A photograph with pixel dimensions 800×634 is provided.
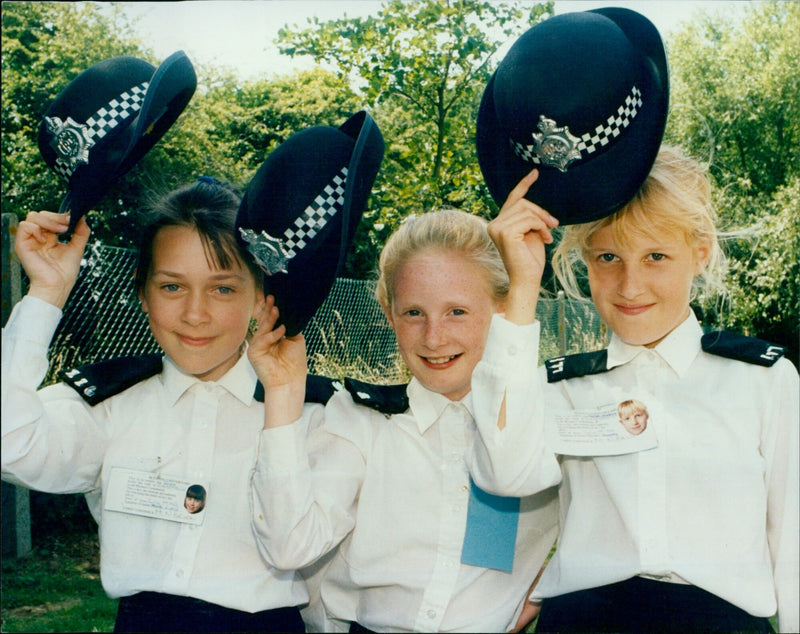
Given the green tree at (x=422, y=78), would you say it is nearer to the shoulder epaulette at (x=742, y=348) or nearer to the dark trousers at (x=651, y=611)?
the shoulder epaulette at (x=742, y=348)

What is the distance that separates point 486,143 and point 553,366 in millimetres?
678

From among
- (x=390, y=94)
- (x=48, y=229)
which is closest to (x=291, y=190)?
(x=48, y=229)

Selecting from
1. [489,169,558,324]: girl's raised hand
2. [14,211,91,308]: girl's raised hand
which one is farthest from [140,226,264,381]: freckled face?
[489,169,558,324]: girl's raised hand

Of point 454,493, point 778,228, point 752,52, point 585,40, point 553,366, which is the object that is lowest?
point 778,228

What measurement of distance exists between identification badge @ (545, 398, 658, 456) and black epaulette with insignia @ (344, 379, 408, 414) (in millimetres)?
456

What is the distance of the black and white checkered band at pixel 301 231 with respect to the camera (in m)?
2.09

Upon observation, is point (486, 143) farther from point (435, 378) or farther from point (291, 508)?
point (291, 508)

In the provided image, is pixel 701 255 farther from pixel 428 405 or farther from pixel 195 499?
pixel 195 499

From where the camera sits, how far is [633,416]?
2199 millimetres

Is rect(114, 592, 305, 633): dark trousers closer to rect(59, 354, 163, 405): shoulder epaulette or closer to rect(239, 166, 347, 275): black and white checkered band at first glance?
rect(59, 354, 163, 405): shoulder epaulette

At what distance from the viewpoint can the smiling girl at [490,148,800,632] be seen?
202 cm

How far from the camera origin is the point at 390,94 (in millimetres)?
5504

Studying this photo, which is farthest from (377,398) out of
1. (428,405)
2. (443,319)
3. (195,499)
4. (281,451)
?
(195,499)

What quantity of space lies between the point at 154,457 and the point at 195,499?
0.18 m
